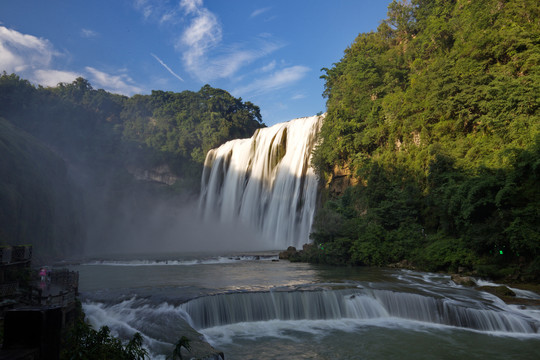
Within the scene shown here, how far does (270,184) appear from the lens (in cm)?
3656

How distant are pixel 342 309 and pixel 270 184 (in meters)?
25.6

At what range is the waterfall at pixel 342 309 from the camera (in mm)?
10242

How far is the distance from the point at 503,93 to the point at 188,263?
68.4 ft

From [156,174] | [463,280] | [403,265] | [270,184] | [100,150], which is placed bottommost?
[463,280]

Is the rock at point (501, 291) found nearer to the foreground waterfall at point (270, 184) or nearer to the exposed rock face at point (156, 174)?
the foreground waterfall at point (270, 184)

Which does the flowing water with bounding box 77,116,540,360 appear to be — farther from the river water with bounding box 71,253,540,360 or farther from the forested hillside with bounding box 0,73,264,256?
the forested hillside with bounding box 0,73,264,256

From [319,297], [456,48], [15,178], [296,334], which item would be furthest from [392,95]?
[15,178]

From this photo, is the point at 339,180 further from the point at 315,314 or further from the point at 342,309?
the point at 315,314

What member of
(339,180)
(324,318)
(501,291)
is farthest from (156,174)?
(501,291)

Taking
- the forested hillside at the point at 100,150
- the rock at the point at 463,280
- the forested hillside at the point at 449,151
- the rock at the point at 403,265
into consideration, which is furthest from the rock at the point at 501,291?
the forested hillside at the point at 100,150

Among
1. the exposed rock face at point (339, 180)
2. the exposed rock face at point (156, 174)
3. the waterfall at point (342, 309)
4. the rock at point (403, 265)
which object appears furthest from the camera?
the exposed rock face at point (156, 174)

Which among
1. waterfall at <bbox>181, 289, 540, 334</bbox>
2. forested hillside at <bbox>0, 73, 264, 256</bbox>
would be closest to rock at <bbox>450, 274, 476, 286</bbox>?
waterfall at <bbox>181, 289, 540, 334</bbox>

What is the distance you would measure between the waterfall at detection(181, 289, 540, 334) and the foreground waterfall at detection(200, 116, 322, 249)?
1874 cm

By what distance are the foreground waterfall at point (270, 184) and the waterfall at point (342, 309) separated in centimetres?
1874
